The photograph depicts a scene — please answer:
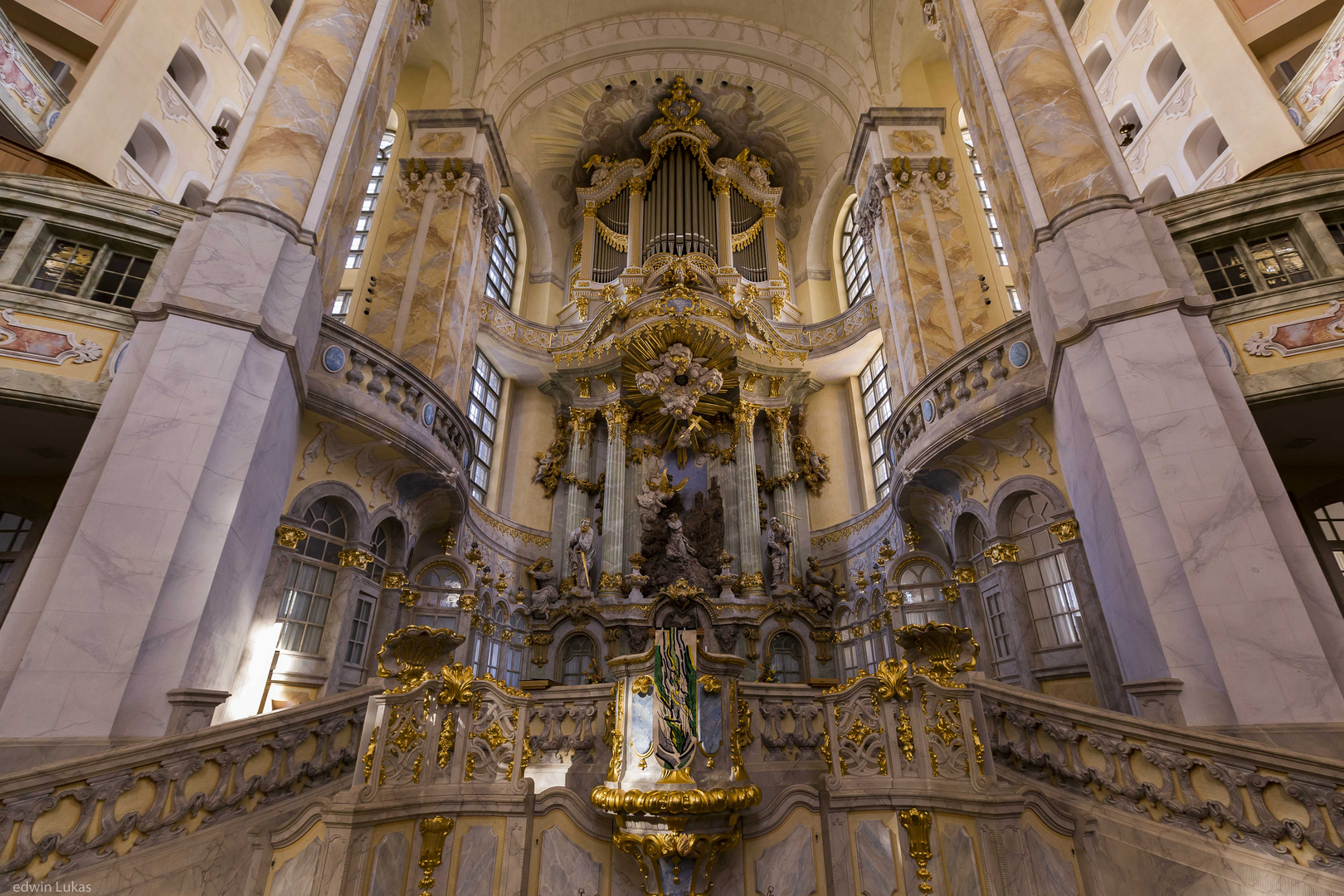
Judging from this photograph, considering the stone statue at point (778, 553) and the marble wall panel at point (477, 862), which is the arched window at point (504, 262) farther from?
the marble wall panel at point (477, 862)

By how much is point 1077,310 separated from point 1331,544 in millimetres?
6836

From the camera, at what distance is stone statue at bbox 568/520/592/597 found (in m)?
16.9

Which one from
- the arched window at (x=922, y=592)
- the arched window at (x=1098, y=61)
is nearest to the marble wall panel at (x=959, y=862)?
the arched window at (x=922, y=592)

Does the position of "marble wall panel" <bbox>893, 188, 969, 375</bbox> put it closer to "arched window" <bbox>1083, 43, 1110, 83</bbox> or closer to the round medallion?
"arched window" <bbox>1083, 43, 1110, 83</bbox>

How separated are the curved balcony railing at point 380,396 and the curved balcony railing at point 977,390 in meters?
8.12

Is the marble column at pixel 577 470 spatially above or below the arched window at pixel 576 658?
above

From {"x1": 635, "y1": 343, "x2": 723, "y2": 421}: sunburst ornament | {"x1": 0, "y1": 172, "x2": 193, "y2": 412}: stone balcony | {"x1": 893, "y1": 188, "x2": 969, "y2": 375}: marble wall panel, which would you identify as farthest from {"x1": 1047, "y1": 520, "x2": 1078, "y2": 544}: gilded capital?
{"x1": 0, "y1": 172, "x2": 193, "y2": 412}: stone balcony

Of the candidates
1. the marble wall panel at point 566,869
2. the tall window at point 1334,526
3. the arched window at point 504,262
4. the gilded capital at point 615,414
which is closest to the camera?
the marble wall panel at point 566,869

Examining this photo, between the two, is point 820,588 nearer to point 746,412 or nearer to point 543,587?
point 746,412

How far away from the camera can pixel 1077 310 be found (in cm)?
775

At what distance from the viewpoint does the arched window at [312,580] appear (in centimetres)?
952

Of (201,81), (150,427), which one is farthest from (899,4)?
(150,427)

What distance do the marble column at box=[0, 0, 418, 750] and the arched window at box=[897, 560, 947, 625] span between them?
37.1 feet

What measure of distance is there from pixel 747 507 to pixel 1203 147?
40.8 feet
